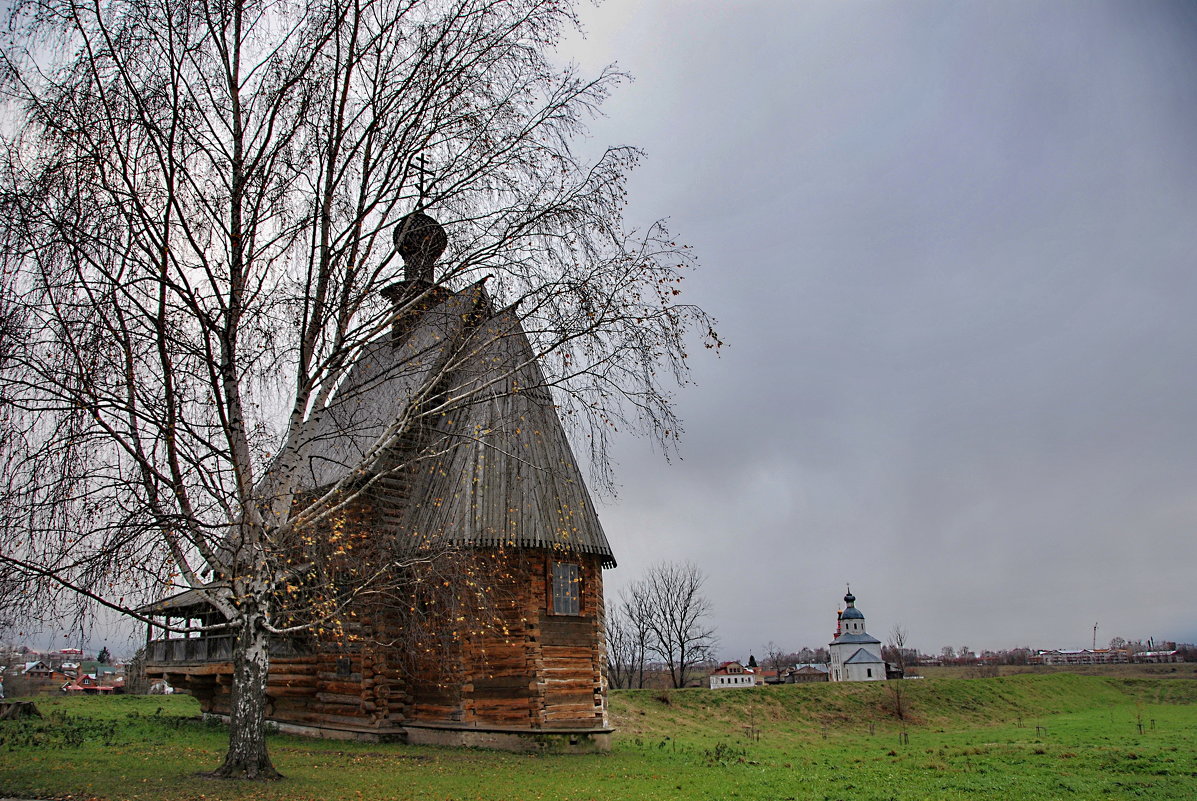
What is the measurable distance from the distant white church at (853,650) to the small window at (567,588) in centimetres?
5797

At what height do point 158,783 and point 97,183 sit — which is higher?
point 97,183

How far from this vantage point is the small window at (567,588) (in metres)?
17.2

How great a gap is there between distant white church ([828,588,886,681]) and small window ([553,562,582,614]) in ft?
190

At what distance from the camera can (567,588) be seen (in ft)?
57.2

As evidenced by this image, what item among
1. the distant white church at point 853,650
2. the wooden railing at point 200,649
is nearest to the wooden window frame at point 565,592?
the wooden railing at point 200,649

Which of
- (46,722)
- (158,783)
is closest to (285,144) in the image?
(158,783)

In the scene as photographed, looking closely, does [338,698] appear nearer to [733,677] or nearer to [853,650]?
[733,677]

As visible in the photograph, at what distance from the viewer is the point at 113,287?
382 inches

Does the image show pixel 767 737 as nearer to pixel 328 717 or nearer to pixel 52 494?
pixel 328 717

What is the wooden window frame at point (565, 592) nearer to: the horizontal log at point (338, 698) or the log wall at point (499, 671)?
the log wall at point (499, 671)

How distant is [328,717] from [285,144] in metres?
13.3

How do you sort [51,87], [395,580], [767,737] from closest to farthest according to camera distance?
1. [51,87]
2. [395,580]
3. [767,737]

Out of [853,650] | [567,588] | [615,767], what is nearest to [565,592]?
[567,588]

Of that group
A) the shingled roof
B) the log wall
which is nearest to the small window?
the log wall
